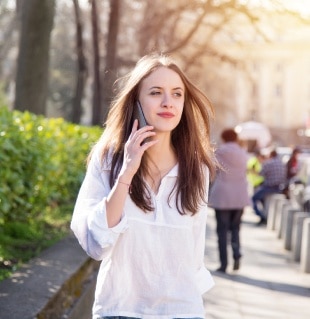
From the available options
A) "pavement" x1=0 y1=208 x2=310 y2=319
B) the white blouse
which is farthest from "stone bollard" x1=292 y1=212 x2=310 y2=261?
the white blouse

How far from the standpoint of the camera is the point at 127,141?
3.89 metres

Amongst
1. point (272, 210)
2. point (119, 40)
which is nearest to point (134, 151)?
point (272, 210)

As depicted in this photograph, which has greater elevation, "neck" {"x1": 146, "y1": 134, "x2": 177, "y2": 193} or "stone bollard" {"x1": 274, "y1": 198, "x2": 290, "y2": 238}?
"neck" {"x1": 146, "y1": 134, "x2": 177, "y2": 193}

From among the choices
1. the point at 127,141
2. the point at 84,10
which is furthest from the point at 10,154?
the point at 84,10

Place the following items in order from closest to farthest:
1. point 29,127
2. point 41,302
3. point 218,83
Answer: point 41,302 < point 29,127 < point 218,83

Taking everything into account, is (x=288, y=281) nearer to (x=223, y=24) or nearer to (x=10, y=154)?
(x=10, y=154)

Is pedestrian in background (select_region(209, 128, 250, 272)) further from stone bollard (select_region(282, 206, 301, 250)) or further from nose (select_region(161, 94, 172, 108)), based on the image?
nose (select_region(161, 94, 172, 108))

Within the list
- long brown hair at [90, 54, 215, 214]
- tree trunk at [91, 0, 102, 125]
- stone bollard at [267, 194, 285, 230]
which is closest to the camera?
long brown hair at [90, 54, 215, 214]

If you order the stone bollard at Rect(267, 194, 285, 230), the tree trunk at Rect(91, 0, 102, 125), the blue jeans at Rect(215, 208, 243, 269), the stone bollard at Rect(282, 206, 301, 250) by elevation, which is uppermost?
the tree trunk at Rect(91, 0, 102, 125)

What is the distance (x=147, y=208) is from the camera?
12.7ft

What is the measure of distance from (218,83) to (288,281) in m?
43.2

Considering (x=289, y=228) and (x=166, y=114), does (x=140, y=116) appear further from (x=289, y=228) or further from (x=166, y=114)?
(x=289, y=228)

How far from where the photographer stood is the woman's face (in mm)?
3977

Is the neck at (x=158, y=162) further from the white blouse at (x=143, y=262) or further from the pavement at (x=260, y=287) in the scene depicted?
the pavement at (x=260, y=287)
